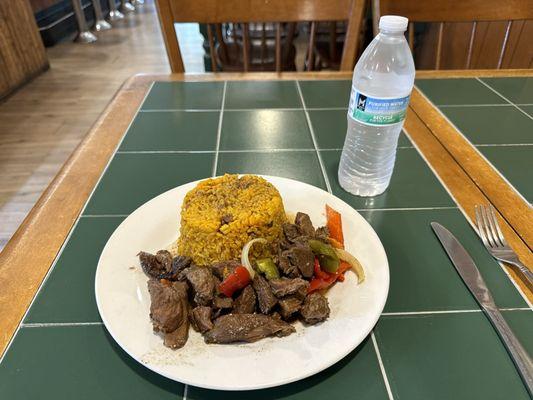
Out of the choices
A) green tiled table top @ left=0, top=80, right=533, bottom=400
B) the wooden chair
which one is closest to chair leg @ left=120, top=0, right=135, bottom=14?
the wooden chair

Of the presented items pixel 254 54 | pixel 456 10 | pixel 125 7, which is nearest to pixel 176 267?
pixel 456 10

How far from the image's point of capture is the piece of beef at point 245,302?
0.72 m

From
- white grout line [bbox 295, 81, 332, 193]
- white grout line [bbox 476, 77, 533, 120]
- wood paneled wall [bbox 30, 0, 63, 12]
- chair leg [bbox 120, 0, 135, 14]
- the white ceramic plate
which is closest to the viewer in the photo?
the white ceramic plate

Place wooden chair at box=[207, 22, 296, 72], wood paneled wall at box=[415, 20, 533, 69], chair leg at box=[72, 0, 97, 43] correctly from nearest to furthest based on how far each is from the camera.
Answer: wooden chair at box=[207, 22, 296, 72] → wood paneled wall at box=[415, 20, 533, 69] → chair leg at box=[72, 0, 97, 43]

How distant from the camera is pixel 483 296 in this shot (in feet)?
2.58

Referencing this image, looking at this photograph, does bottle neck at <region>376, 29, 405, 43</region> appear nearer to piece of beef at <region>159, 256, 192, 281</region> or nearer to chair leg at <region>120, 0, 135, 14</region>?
piece of beef at <region>159, 256, 192, 281</region>

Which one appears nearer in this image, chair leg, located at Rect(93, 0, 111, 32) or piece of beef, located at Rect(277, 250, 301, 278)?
piece of beef, located at Rect(277, 250, 301, 278)

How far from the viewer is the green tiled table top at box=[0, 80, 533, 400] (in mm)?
651

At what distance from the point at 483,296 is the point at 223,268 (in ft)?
1.72

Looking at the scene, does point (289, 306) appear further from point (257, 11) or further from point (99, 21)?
point (99, 21)

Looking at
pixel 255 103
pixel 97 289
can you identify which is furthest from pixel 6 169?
pixel 97 289

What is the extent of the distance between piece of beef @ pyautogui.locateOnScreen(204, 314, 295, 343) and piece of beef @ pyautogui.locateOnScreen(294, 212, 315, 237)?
229 mm

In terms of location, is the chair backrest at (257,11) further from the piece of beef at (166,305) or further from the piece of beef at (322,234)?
the piece of beef at (166,305)

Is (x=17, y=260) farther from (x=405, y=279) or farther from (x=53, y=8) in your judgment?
(x=53, y=8)
